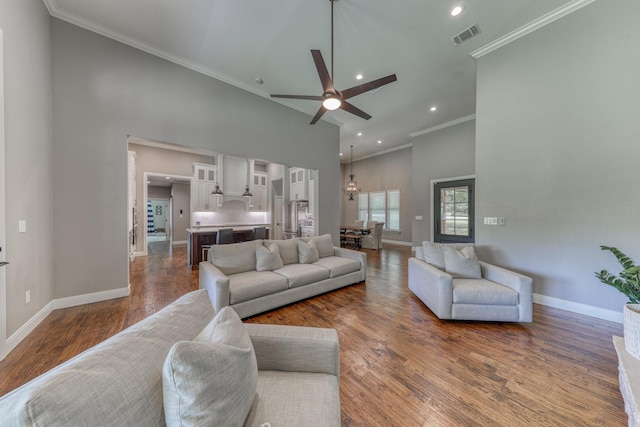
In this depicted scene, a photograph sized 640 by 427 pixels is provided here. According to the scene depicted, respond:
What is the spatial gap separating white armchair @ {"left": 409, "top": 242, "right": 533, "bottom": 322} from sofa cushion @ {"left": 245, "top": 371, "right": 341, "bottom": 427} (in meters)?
1.96

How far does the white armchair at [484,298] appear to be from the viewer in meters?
2.52

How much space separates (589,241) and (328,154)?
4.88m

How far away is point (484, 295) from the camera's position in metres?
2.58

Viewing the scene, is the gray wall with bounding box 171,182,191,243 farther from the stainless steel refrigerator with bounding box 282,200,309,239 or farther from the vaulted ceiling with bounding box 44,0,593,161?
the vaulted ceiling with bounding box 44,0,593,161

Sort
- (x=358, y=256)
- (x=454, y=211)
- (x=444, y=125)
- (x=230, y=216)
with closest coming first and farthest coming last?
(x=358, y=256)
(x=454, y=211)
(x=444, y=125)
(x=230, y=216)

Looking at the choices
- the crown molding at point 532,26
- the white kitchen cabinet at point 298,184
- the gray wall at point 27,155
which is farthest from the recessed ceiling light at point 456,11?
the white kitchen cabinet at point 298,184

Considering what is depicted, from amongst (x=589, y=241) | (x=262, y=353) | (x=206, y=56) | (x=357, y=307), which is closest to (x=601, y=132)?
(x=589, y=241)

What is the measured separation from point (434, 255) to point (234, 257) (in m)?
2.83

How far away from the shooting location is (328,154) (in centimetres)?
608

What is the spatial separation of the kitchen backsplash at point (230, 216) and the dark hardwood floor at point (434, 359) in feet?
11.9

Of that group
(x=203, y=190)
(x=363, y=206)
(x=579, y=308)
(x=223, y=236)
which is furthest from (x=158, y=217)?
(x=579, y=308)

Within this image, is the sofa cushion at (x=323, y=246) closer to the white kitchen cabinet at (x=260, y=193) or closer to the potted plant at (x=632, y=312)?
the potted plant at (x=632, y=312)

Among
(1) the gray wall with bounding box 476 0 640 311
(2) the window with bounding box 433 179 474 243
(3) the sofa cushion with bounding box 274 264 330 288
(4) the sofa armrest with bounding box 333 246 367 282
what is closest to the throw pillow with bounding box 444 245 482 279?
(1) the gray wall with bounding box 476 0 640 311

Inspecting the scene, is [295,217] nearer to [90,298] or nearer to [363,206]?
[363,206]
